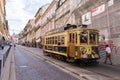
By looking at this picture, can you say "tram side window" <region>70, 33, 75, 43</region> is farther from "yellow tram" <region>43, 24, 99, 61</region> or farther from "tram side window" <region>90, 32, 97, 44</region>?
"tram side window" <region>90, 32, 97, 44</region>

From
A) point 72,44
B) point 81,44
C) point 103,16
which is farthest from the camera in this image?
point 103,16

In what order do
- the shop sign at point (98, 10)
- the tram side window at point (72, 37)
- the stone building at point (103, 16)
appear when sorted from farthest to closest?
the shop sign at point (98, 10), the stone building at point (103, 16), the tram side window at point (72, 37)

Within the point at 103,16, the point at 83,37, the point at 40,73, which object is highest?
the point at 103,16

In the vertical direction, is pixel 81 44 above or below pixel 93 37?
below

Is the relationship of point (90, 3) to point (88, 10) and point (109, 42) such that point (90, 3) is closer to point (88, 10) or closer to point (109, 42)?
point (88, 10)

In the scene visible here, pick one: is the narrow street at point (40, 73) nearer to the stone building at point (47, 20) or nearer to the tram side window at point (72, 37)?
the tram side window at point (72, 37)

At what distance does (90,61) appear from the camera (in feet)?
66.6

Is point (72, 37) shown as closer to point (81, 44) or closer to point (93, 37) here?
point (81, 44)

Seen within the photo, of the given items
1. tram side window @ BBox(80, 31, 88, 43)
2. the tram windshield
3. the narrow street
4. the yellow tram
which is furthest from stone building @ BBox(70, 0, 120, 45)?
the narrow street

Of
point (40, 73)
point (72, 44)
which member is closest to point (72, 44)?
point (72, 44)

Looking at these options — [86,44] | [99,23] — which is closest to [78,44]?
[86,44]

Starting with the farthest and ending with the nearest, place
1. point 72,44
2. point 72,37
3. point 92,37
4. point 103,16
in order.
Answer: point 103,16 < point 72,37 < point 72,44 < point 92,37

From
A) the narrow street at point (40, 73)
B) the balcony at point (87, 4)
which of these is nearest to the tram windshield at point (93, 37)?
the narrow street at point (40, 73)

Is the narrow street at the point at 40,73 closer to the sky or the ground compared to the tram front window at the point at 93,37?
closer to the ground
